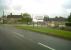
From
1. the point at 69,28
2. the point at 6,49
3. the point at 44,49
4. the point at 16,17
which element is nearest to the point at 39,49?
the point at 44,49

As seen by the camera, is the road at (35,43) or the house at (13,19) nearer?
the road at (35,43)

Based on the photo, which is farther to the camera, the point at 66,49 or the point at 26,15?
the point at 26,15

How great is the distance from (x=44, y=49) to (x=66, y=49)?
1351 millimetres

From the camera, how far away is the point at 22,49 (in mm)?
11203

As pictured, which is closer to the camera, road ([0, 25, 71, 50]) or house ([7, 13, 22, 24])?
road ([0, 25, 71, 50])

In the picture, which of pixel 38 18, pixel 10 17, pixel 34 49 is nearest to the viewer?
pixel 34 49

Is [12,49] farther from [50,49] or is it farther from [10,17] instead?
[10,17]

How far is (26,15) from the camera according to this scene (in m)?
106

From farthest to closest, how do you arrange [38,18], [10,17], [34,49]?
1. [10,17]
2. [38,18]
3. [34,49]

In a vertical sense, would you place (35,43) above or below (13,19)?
above

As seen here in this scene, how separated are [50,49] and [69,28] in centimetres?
1897

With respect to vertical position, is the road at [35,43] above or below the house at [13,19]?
above

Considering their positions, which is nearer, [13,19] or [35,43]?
[35,43]

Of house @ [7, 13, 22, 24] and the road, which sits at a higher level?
the road
